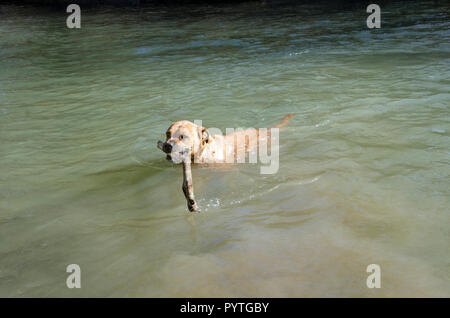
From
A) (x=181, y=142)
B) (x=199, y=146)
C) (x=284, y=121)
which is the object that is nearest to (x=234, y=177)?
(x=199, y=146)

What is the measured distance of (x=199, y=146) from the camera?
530 cm

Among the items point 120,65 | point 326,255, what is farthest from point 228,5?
point 326,255

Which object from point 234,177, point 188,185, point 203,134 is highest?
point 203,134

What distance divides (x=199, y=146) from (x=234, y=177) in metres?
0.56

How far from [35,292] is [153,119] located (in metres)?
4.87

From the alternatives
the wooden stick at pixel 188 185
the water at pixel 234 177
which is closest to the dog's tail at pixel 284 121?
the water at pixel 234 177

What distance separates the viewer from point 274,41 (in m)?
14.2

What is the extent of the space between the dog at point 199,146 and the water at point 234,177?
0.23 m

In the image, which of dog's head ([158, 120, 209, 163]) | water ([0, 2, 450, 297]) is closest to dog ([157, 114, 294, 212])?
dog's head ([158, 120, 209, 163])

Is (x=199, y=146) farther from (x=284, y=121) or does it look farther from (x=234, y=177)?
(x=284, y=121)

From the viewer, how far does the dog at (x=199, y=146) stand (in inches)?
168

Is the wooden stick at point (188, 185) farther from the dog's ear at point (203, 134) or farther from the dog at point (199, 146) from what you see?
the dog's ear at point (203, 134)

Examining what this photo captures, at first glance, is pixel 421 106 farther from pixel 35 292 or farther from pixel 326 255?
pixel 35 292

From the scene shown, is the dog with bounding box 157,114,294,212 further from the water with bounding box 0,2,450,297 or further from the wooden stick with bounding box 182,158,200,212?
the water with bounding box 0,2,450,297
